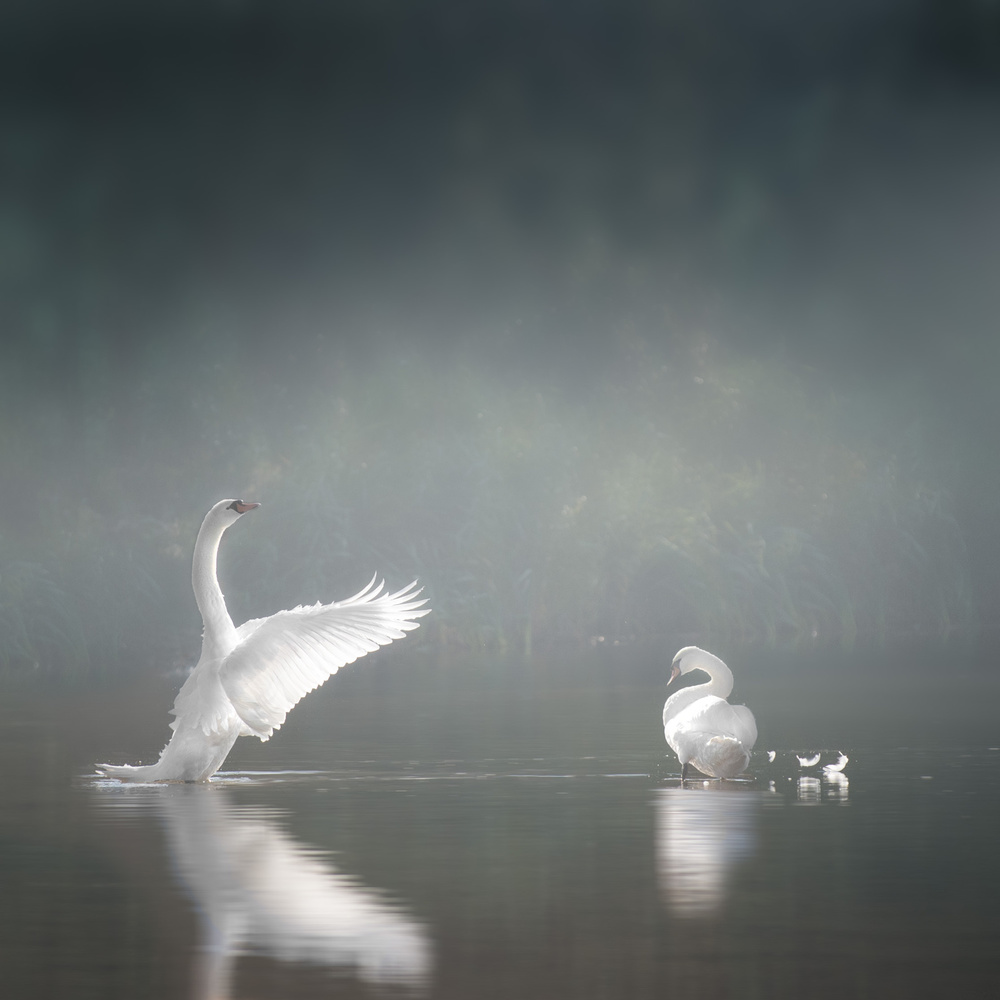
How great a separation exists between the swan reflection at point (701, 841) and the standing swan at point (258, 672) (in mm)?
1787

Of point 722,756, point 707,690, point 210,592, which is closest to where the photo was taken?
point 722,756

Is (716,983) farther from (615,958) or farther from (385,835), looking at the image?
(385,835)

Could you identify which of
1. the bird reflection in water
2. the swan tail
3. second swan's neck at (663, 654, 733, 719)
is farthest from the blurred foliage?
the bird reflection in water

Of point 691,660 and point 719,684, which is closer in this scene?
point 719,684

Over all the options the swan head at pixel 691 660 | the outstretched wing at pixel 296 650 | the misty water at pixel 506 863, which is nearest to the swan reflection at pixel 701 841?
the misty water at pixel 506 863

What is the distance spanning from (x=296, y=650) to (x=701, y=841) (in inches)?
117

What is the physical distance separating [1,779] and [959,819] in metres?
5.03

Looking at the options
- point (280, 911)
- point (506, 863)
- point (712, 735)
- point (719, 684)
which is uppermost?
point (719, 684)

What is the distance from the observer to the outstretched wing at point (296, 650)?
32.5 ft

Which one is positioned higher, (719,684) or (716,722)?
(719,684)

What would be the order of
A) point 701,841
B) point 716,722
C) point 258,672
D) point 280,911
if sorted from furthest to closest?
point 716,722, point 258,672, point 701,841, point 280,911

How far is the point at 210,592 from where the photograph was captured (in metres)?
10.8

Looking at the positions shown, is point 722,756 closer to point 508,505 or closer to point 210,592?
point 210,592

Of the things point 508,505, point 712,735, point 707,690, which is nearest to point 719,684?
point 707,690
